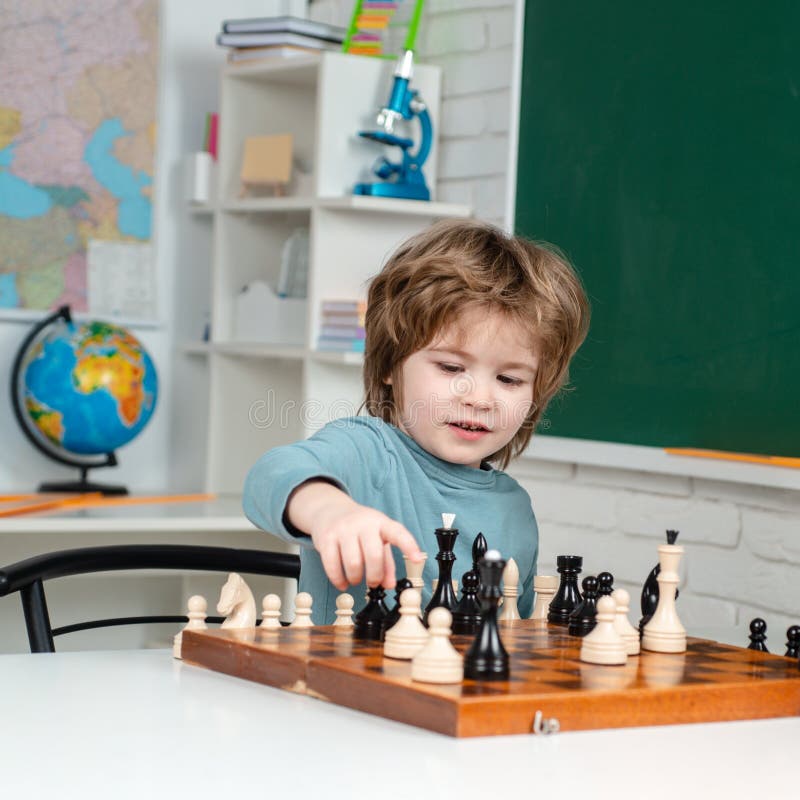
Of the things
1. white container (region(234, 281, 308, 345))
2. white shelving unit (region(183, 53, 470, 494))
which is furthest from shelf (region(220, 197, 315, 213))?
white container (region(234, 281, 308, 345))

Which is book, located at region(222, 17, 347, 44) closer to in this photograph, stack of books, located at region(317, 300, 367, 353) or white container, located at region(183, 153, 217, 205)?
white container, located at region(183, 153, 217, 205)

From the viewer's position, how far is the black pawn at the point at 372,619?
117 centimetres

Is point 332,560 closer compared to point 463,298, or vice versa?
point 332,560

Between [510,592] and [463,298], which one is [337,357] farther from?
[510,592]

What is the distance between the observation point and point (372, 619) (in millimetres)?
1178

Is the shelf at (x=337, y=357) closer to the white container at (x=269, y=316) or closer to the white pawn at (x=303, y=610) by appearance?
the white container at (x=269, y=316)

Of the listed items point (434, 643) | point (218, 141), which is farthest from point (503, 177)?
point (434, 643)

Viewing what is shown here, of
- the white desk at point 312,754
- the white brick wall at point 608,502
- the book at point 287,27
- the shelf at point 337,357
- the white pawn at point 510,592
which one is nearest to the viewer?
the white desk at point 312,754

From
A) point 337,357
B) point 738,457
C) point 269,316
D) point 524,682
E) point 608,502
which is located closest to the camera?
point 524,682

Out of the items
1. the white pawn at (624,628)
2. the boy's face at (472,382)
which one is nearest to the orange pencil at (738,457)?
the boy's face at (472,382)

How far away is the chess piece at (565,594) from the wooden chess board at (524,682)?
9 centimetres

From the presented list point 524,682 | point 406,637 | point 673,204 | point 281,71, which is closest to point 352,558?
point 406,637

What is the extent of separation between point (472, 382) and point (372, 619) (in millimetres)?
463

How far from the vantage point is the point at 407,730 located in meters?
0.93
